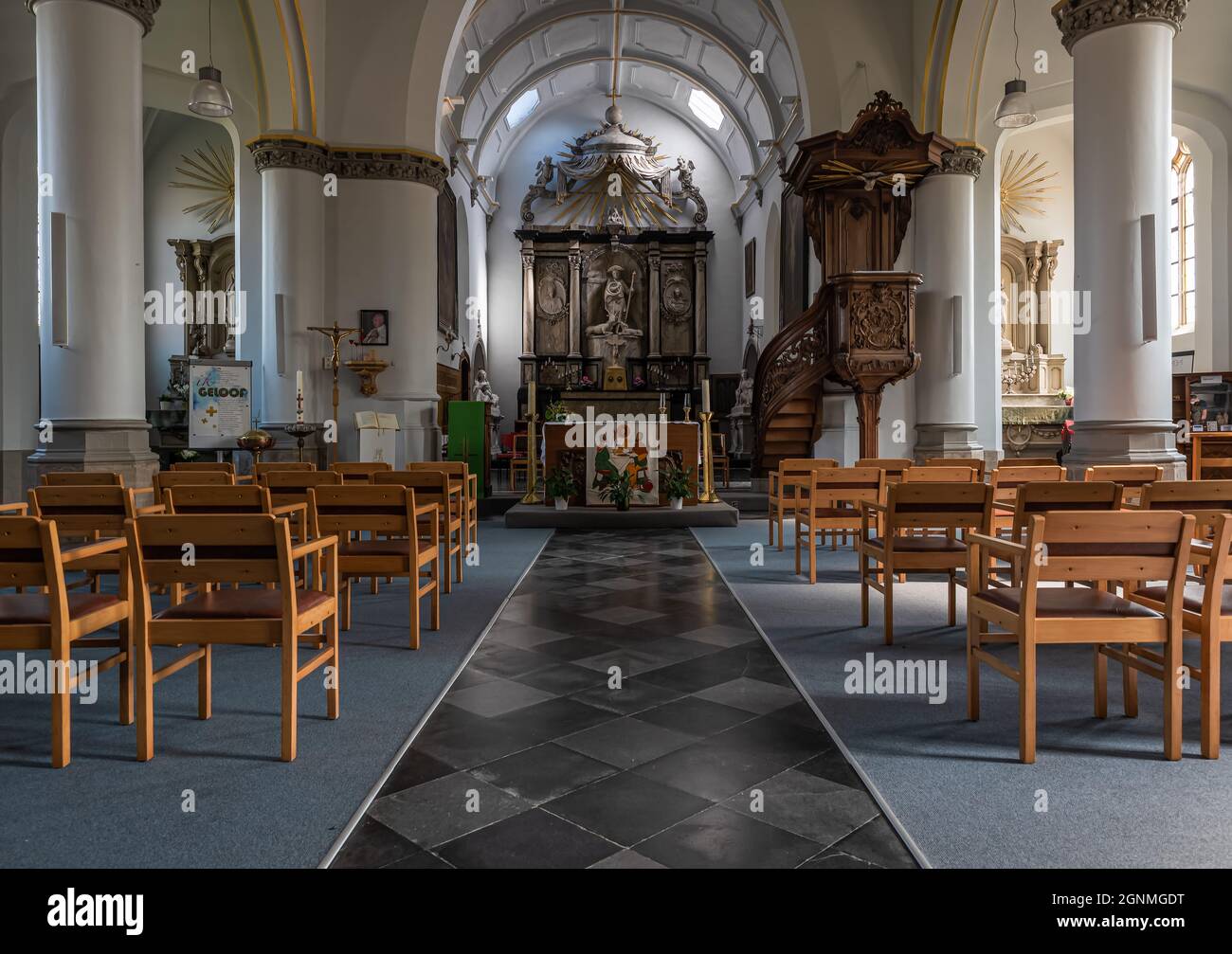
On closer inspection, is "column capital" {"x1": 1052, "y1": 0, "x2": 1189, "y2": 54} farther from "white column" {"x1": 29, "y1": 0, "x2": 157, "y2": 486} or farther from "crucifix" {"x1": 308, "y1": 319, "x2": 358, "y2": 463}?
"crucifix" {"x1": 308, "y1": 319, "x2": 358, "y2": 463}

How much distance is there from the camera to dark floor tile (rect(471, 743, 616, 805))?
2.72m

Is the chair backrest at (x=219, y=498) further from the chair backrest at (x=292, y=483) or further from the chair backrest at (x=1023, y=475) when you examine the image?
the chair backrest at (x=1023, y=475)

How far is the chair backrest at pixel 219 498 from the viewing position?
4324 mm

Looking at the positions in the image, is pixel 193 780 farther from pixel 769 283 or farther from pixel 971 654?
pixel 769 283

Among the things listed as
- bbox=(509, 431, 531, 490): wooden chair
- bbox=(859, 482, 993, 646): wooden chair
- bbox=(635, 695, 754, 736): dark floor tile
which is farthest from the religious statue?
bbox=(635, 695, 754, 736): dark floor tile

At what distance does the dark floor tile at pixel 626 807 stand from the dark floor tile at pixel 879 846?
0.45 meters

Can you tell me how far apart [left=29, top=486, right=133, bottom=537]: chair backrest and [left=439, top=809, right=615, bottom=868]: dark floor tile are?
2.98 meters

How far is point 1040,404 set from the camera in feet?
58.1

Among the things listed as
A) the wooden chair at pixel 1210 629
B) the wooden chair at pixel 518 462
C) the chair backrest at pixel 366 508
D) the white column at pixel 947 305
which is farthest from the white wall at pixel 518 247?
the wooden chair at pixel 1210 629

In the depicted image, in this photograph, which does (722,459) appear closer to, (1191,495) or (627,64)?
(627,64)

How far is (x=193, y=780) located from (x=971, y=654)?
9.48ft

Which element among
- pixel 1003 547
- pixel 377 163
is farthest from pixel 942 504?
pixel 377 163
